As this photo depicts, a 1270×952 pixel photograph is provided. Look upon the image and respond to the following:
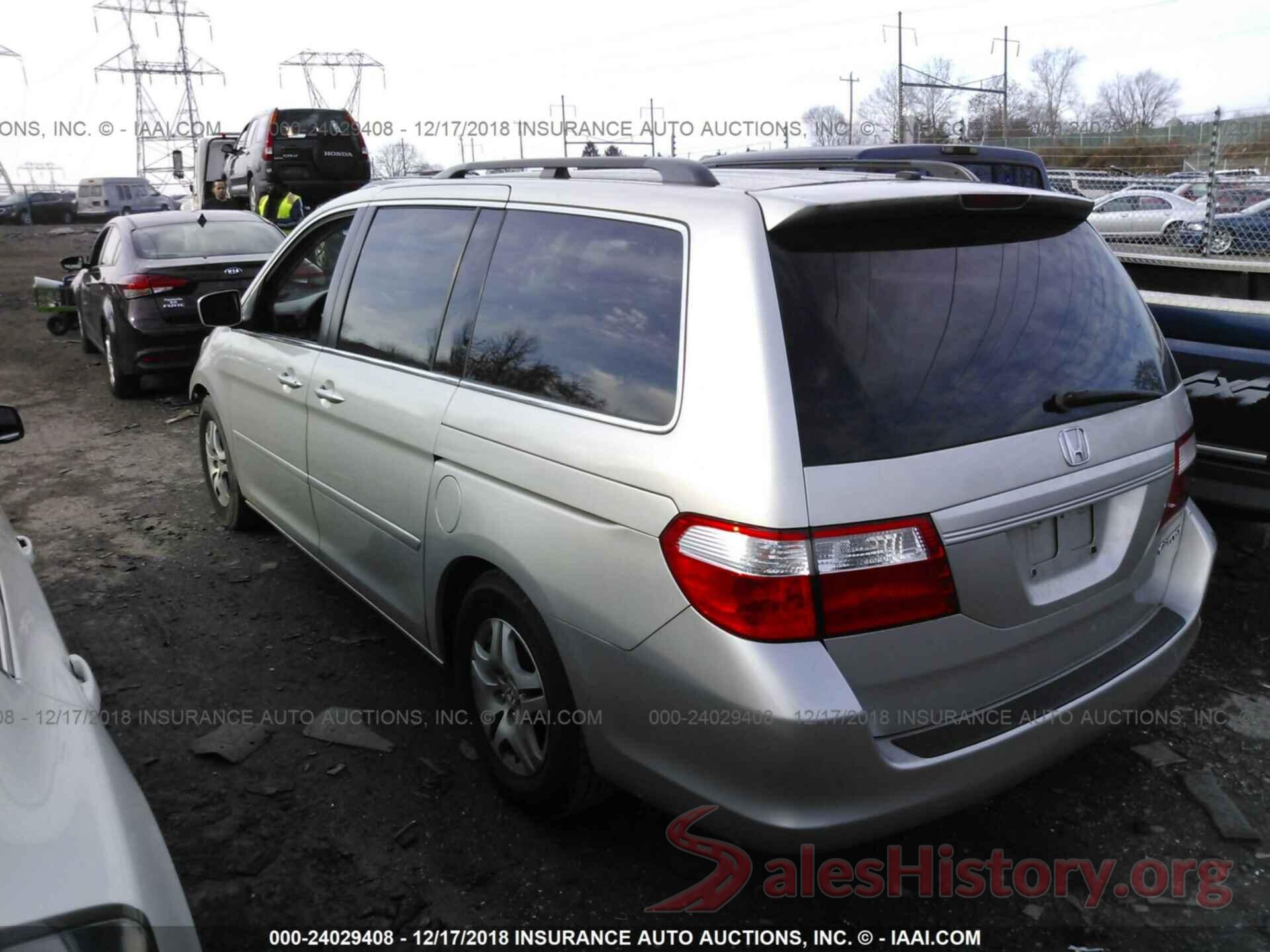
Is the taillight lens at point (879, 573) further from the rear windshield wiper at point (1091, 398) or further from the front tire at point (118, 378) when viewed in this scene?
the front tire at point (118, 378)

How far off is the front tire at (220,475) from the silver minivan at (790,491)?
2.46 meters

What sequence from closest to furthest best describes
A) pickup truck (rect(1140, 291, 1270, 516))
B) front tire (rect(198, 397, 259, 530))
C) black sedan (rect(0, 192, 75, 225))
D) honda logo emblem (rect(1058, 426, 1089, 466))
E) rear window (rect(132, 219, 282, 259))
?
honda logo emblem (rect(1058, 426, 1089, 466))
pickup truck (rect(1140, 291, 1270, 516))
front tire (rect(198, 397, 259, 530))
rear window (rect(132, 219, 282, 259))
black sedan (rect(0, 192, 75, 225))

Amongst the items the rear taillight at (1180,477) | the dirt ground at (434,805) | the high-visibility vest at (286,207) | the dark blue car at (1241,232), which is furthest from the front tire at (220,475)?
the dark blue car at (1241,232)

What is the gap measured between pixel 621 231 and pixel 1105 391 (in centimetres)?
135

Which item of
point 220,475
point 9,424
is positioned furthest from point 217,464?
point 9,424

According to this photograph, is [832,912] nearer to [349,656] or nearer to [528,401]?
[528,401]

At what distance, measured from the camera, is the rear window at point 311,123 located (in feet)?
53.1

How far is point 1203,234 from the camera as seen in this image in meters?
14.3

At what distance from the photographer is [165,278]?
8.99 metres

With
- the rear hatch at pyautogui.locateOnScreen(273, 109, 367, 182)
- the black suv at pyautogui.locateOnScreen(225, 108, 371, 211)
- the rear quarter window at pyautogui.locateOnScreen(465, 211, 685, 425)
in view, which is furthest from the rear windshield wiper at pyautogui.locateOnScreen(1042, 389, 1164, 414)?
the rear hatch at pyautogui.locateOnScreen(273, 109, 367, 182)

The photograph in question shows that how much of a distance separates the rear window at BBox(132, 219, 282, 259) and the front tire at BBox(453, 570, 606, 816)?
24.3 feet

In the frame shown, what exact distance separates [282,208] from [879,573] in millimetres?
12814

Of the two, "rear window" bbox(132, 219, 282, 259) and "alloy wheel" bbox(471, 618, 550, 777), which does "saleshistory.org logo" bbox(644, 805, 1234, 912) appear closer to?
"alloy wheel" bbox(471, 618, 550, 777)

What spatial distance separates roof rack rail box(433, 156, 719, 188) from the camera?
279cm
